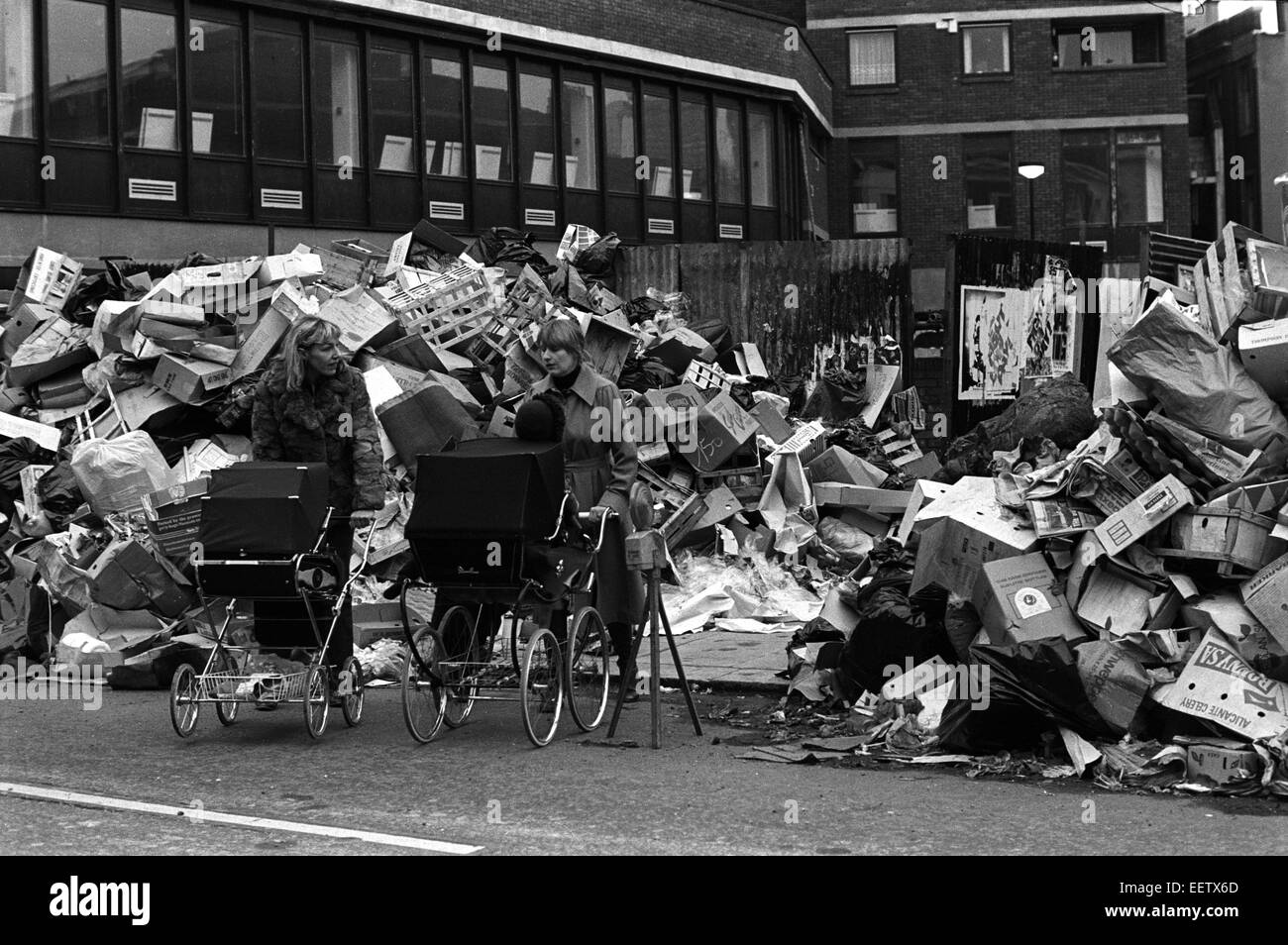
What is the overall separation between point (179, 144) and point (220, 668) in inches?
605

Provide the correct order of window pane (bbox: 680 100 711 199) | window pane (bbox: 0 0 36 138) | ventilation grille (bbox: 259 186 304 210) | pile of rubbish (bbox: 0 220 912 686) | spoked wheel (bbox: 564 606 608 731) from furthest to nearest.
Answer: window pane (bbox: 680 100 711 199) < ventilation grille (bbox: 259 186 304 210) < window pane (bbox: 0 0 36 138) < pile of rubbish (bbox: 0 220 912 686) < spoked wheel (bbox: 564 606 608 731)

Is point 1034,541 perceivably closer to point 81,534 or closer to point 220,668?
point 220,668

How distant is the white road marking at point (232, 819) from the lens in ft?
18.6

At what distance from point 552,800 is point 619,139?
22.4 metres

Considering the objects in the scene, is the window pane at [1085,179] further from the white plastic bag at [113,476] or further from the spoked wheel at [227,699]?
the spoked wheel at [227,699]

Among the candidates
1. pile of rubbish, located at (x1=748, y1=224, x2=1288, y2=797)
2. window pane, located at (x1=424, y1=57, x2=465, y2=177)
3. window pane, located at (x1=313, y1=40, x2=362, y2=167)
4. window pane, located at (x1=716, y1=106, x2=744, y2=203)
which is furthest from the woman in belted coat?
window pane, located at (x1=716, y1=106, x2=744, y2=203)

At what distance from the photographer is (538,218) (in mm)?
26000

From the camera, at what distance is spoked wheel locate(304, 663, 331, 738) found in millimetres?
7805

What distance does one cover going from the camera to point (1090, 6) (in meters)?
37.6

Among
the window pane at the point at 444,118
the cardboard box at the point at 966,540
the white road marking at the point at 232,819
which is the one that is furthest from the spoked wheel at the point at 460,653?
the window pane at the point at 444,118

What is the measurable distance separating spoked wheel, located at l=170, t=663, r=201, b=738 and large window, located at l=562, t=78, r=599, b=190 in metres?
19.5

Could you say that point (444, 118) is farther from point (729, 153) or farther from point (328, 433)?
point (328, 433)

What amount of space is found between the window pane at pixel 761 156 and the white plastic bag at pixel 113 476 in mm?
20287

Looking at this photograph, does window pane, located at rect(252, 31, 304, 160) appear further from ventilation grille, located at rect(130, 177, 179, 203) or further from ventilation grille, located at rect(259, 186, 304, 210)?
ventilation grille, located at rect(130, 177, 179, 203)
